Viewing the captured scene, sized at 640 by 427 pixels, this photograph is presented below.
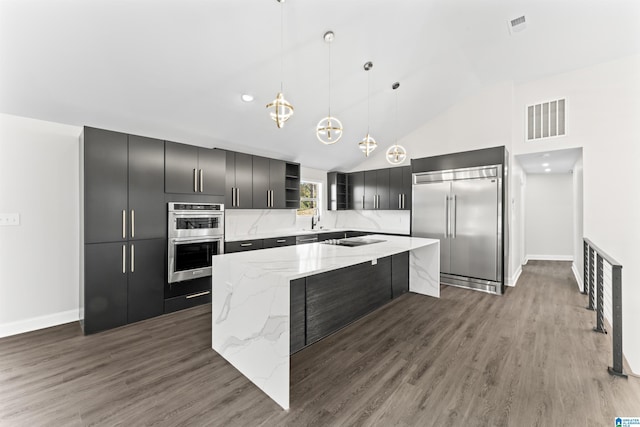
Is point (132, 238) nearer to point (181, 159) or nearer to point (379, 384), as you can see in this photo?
point (181, 159)

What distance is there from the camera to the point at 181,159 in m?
3.60

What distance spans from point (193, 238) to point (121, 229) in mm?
800

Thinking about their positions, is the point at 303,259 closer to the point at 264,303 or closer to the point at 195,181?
the point at 264,303

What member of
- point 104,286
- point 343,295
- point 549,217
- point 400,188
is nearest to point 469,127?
point 400,188

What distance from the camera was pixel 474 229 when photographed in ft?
15.2

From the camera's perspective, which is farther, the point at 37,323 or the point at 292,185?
the point at 292,185

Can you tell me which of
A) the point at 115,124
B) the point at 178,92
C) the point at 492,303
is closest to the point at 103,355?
the point at 115,124

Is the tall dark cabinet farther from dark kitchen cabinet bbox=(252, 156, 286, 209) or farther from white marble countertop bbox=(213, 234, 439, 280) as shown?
dark kitchen cabinet bbox=(252, 156, 286, 209)

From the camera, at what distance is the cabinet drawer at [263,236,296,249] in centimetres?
478

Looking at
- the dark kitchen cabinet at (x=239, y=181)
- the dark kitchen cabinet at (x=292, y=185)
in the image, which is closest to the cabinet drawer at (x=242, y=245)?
the dark kitchen cabinet at (x=239, y=181)

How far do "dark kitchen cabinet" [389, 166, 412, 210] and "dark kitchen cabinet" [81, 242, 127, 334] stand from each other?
4740 millimetres

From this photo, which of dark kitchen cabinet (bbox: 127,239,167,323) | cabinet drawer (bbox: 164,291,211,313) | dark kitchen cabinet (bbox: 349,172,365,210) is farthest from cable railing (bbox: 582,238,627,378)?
dark kitchen cabinet (bbox: 127,239,167,323)

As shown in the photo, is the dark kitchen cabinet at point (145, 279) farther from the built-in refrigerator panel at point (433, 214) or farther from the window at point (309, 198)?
the built-in refrigerator panel at point (433, 214)

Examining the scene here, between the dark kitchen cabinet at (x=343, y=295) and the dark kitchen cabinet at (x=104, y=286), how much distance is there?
222 centimetres
